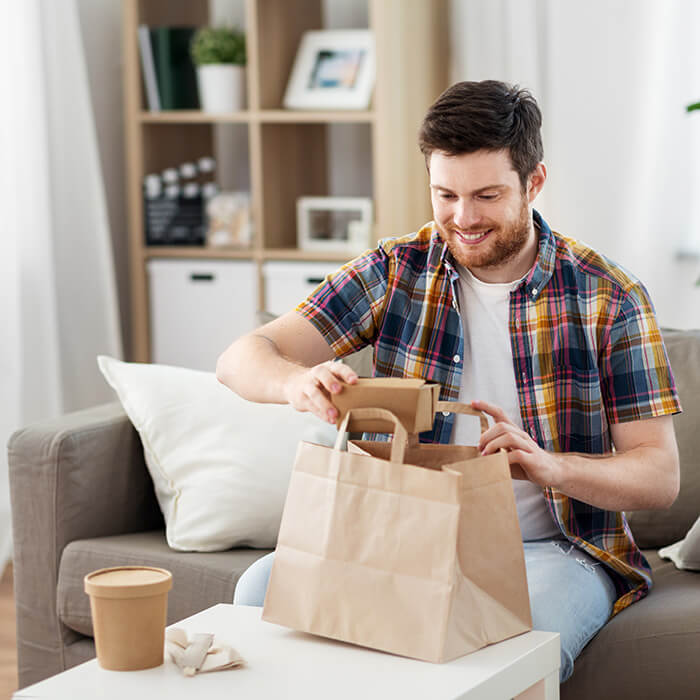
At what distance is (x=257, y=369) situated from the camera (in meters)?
1.51

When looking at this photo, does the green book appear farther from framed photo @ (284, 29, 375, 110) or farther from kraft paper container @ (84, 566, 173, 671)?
kraft paper container @ (84, 566, 173, 671)

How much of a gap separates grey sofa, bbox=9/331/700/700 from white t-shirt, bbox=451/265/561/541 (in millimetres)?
336

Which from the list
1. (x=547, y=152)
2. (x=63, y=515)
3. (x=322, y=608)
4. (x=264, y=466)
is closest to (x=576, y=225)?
(x=547, y=152)

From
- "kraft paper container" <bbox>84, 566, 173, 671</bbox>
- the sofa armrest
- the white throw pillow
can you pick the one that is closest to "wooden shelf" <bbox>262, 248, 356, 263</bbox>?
the white throw pillow

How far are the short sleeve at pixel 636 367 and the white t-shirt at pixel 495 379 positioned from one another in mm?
140

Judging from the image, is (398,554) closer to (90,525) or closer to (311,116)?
(90,525)

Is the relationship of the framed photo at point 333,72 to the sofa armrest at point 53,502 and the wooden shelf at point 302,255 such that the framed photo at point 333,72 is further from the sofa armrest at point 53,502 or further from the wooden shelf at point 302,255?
the sofa armrest at point 53,502

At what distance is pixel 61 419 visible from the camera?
2.12m

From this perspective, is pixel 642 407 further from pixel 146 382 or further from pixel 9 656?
pixel 9 656

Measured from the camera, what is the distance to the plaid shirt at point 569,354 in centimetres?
158

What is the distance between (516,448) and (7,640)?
1.72 meters

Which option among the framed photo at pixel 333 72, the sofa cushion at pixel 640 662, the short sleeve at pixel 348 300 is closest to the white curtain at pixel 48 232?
the framed photo at pixel 333 72

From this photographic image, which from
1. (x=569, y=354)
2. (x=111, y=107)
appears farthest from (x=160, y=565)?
(x=111, y=107)

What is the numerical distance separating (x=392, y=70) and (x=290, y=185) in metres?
Result: 0.54
